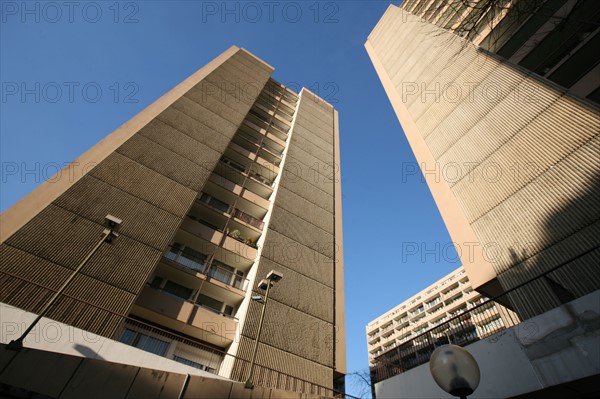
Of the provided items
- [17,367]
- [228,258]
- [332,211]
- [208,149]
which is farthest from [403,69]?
[17,367]

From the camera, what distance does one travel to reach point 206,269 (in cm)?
1476

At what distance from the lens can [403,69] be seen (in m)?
22.0

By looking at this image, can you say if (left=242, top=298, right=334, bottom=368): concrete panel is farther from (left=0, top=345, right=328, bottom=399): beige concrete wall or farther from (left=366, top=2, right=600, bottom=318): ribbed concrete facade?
(left=366, top=2, right=600, bottom=318): ribbed concrete facade

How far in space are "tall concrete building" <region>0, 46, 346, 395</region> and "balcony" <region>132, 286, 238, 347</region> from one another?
43 mm

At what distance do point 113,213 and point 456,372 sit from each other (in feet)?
41.4

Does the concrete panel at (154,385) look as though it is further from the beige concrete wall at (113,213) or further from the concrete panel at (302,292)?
the concrete panel at (302,292)

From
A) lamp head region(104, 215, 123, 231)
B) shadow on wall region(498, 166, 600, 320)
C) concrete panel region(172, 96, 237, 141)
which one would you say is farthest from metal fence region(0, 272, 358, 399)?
concrete panel region(172, 96, 237, 141)

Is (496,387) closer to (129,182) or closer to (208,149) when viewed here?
(129,182)

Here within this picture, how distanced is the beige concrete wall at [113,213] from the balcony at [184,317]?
4.19ft

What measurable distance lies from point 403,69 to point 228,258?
1691 centimetres

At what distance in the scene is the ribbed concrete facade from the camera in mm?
8141

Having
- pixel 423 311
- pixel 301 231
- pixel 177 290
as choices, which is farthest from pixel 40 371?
pixel 423 311

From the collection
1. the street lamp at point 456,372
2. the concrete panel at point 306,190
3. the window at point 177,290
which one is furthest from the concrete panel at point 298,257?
the street lamp at point 456,372

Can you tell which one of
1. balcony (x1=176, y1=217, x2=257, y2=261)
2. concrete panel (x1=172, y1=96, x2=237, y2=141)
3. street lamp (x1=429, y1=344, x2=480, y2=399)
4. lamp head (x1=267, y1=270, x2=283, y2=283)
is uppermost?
concrete panel (x1=172, y1=96, x2=237, y2=141)
